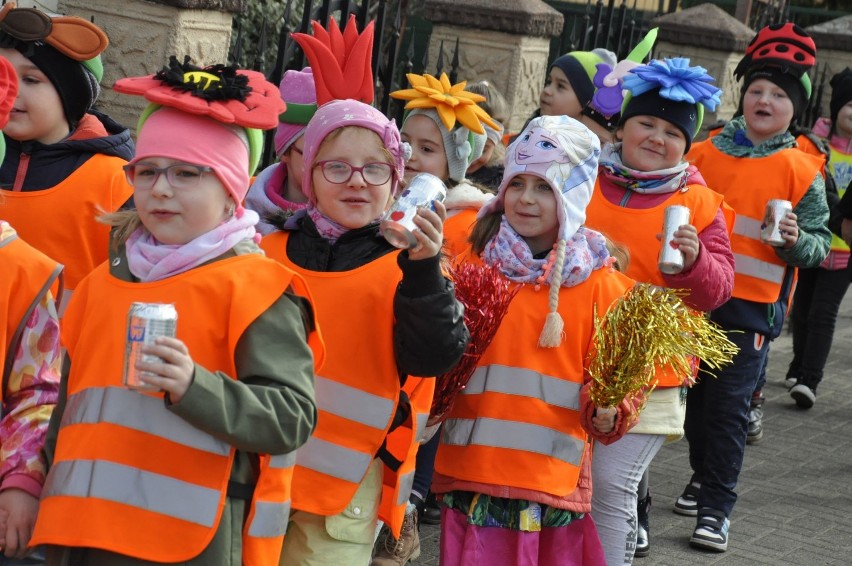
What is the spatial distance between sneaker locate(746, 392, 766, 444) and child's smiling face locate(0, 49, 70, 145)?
5.29 metres

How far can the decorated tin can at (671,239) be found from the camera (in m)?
4.95

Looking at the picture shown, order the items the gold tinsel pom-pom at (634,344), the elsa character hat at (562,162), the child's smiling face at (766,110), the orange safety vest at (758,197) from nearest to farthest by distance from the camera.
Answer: the gold tinsel pom-pom at (634,344) < the elsa character hat at (562,162) < the orange safety vest at (758,197) < the child's smiling face at (766,110)

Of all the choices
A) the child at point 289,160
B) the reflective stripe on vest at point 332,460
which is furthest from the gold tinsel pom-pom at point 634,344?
the child at point 289,160

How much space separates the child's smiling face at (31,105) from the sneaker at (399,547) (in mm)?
2119

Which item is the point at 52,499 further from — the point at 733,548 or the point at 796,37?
the point at 796,37

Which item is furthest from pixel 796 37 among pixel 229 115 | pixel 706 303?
pixel 229 115

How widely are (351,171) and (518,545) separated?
138 centimetres

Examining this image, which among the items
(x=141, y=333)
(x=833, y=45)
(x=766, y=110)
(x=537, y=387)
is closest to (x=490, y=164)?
(x=766, y=110)

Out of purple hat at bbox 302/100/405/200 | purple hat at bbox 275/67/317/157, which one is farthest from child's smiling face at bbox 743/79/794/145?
purple hat at bbox 302/100/405/200

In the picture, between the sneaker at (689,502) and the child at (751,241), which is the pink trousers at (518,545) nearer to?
the child at (751,241)

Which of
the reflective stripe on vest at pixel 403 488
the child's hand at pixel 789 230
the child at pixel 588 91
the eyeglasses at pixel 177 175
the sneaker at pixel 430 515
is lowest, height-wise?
the sneaker at pixel 430 515

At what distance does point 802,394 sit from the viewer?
31.9ft

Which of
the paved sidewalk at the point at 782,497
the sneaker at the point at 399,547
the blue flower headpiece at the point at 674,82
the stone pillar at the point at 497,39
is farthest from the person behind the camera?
the stone pillar at the point at 497,39

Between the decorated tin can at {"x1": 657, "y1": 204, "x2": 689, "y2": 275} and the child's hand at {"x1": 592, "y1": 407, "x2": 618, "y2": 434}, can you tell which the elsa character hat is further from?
the child's hand at {"x1": 592, "y1": 407, "x2": 618, "y2": 434}
